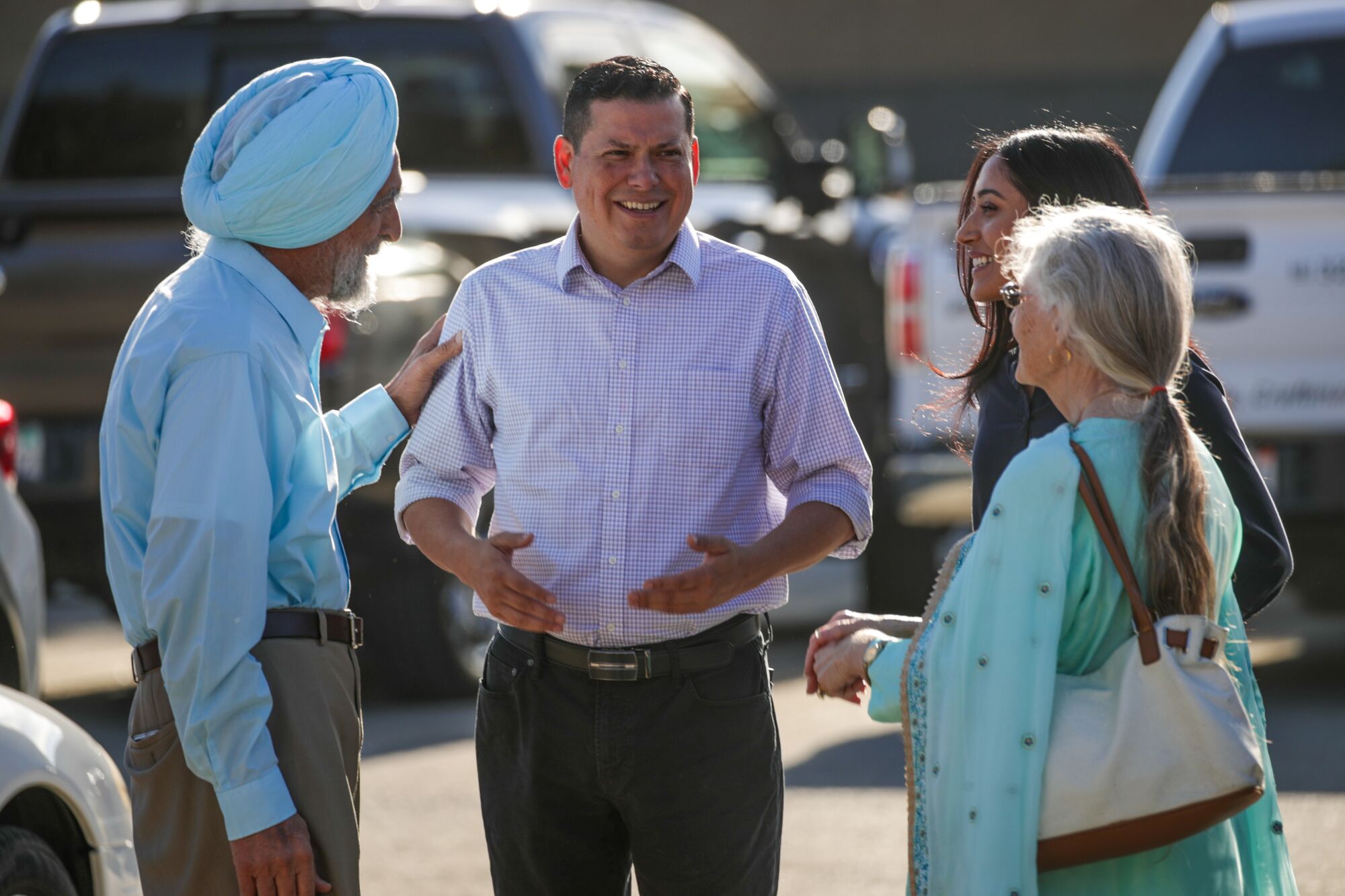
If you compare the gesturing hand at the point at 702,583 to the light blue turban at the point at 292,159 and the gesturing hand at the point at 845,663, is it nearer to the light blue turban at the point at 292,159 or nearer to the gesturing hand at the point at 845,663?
the gesturing hand at the point at 845,663

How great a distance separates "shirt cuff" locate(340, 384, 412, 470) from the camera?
132 inches

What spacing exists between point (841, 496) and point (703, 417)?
0.89ft

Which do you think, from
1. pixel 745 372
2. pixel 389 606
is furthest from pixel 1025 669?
pixel 389 606

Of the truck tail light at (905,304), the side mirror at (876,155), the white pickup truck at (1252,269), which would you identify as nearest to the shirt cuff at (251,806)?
the white pickup truck at (1252,269)

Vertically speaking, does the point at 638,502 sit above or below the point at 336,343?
below

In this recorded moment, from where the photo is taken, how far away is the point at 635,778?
312 centimetres

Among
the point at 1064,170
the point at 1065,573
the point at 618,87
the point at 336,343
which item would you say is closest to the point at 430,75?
the point at 336,343

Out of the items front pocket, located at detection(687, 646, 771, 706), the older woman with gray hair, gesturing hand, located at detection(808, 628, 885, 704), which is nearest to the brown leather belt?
front pocket, located at detection(687, 646, 771, 706)

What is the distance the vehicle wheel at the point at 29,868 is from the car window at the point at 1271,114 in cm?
649

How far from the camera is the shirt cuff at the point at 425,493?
326cm

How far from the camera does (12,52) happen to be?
23.7 metres

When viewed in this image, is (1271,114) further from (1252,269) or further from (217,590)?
(217,590)

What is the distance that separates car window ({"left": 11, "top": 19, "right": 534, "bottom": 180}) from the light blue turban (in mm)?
A: 4676

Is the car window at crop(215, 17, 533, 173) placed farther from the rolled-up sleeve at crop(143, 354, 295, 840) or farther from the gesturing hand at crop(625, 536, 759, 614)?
the rolled-up sleeve at crop(143, 354, 295, 840)
